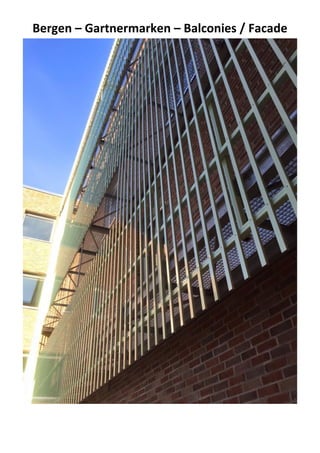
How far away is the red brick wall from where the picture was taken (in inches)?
68.1

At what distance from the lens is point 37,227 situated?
1268cm

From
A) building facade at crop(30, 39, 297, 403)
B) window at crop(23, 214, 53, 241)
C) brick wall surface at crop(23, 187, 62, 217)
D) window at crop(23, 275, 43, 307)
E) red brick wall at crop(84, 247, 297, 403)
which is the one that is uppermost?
brick wall surface at crop(23, 187, 62, 217)

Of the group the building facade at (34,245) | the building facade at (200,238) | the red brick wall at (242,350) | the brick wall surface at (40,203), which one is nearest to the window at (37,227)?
the building facade at (34,245)

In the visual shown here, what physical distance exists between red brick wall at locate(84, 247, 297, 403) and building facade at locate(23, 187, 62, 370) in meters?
9.20

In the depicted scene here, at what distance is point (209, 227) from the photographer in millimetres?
2232

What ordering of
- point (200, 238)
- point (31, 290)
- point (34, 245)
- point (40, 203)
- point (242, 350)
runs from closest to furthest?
point (242, 350), point (200, 238), point (31, 290), point (34, 245), point (40, 203)

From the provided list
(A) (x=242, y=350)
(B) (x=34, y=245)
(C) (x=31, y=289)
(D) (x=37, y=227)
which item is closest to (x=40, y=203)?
(D) (x=37, y=227)

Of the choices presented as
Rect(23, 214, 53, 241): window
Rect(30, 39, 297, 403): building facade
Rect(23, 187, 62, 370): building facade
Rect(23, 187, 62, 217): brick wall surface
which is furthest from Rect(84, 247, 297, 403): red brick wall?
Rect(23, 187, 62, 217): brick wall surface

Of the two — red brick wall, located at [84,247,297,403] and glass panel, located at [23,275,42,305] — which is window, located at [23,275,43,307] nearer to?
glass panel, located at [23,275,42,305]

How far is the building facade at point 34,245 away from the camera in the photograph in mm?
11008

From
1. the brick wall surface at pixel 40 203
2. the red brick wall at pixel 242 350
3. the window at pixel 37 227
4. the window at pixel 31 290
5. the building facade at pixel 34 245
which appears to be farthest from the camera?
the brick wall surface at pixel 40 203

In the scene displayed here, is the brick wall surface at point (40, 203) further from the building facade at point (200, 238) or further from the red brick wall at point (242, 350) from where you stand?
the red brick wall at point (242, 350)

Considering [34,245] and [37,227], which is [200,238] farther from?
[37,227]

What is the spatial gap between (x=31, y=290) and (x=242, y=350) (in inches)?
430
